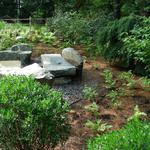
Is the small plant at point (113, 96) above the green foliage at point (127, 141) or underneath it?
underneath

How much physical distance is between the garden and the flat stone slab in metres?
0.23

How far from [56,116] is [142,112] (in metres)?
2.60

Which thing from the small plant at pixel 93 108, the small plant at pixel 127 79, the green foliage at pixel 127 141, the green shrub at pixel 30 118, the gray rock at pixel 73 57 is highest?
the green foliage at pixel 127 141

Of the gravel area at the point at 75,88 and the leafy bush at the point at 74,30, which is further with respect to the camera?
the leafy bush at the point at 74,30

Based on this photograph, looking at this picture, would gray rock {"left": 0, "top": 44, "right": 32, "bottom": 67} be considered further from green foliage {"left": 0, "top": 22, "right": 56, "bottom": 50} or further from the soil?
green foliage {"left": 0, "top": 22, "right": 56, "bottom": 50}

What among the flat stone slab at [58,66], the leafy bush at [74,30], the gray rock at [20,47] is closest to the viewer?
the flat stone slab at [58,66]

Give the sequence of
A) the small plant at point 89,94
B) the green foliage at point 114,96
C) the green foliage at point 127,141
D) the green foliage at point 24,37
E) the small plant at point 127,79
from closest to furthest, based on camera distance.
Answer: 1. the green foliage at point 127,141
2. the green foliage at point 114,96
3. the small plant at point 89,94
4. the small plant at point 127,79
5. the green foliage at point 24,37

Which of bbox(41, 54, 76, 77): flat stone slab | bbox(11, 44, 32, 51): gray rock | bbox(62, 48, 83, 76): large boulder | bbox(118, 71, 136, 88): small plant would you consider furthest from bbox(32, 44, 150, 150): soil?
bbox(11, 44, 32, 51): gray rock

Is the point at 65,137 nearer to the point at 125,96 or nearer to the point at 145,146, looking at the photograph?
the point at 145,146

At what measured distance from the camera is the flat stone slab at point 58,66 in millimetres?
8125

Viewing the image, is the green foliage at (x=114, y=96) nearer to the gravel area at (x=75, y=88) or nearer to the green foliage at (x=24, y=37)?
the gravel area at (x=75, y=88)

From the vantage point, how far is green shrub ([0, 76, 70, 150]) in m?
3.99

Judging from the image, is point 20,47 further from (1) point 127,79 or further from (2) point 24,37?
(1) point 127,79

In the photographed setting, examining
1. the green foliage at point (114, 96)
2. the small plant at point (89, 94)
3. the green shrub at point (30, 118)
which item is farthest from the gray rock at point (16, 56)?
the green shrub at point (30, 118)
